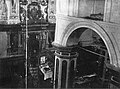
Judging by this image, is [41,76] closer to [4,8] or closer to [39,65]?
[39,65]

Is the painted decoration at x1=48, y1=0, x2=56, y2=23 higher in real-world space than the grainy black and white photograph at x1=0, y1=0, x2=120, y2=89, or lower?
higher

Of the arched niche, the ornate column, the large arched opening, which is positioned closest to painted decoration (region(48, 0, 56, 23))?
the large arched opening

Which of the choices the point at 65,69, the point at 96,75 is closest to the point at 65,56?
the point at 65,69

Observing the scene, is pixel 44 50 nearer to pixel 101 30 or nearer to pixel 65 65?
pixel 65 65

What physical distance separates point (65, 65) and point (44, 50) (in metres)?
5.93

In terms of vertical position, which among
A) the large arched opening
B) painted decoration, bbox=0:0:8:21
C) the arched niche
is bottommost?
the large arched opening

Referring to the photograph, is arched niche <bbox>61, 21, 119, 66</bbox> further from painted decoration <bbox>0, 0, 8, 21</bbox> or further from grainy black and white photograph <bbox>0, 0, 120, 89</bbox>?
painted decoration <bbox>0, 0, 8, 21</bbox>

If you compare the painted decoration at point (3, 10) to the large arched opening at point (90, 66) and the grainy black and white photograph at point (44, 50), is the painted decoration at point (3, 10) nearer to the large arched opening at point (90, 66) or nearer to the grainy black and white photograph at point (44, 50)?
the grainy black and white photograph at point (44, 50)

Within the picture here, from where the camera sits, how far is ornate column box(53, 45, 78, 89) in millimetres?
9891

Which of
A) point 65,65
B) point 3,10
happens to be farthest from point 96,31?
point 3,10

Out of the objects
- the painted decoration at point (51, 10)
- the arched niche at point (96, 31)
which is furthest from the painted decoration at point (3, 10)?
the arched niche at point (96, 31)

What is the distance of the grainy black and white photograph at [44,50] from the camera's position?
395 inches

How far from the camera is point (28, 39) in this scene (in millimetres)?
14992

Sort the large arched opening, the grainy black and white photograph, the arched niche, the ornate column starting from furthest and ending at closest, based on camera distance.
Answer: the large arched opening < the grainy black and white photograph < the ornate column < the arched niche
